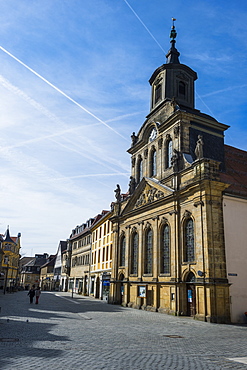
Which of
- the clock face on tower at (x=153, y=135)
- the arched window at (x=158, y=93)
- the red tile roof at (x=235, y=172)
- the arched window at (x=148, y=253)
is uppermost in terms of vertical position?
the arched window at (x=158, y=93)

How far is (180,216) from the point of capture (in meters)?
25.5

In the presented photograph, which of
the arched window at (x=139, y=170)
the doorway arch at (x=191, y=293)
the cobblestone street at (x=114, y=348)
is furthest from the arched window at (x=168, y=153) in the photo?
the cobblestone street at (x=114, y=348)

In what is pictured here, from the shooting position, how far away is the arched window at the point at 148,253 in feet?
97.2

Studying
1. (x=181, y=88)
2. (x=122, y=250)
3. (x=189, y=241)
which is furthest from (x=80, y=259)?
(x=189, y=241)

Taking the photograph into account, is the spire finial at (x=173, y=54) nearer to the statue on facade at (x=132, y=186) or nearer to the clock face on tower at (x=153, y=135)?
the clock face on tower at (x=153, y=135)

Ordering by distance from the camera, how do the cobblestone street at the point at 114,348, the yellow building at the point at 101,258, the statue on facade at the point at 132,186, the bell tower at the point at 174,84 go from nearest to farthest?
the cobblestone street at the point at 114,348 < the bell tower at the point at 174,84 < the statue on facade at the point at 132,186 < the yellow building at the point at 101,258

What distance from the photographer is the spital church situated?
21.7 metres

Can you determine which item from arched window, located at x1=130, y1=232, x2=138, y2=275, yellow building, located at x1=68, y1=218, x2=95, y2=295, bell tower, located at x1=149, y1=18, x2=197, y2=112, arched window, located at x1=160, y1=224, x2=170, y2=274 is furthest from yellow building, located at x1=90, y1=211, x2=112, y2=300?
bell tower, located at x1=149, y1=18, x2=197, y2=112

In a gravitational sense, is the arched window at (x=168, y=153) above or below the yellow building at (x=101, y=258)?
above

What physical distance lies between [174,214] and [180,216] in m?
0.72

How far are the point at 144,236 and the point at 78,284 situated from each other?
1287 inches

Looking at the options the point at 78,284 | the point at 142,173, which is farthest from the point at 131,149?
the point at 78,284

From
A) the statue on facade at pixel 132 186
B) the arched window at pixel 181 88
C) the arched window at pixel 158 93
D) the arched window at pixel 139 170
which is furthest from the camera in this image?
the statue on facade at pixel 132 186

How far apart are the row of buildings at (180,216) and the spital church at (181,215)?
7 centimetres
